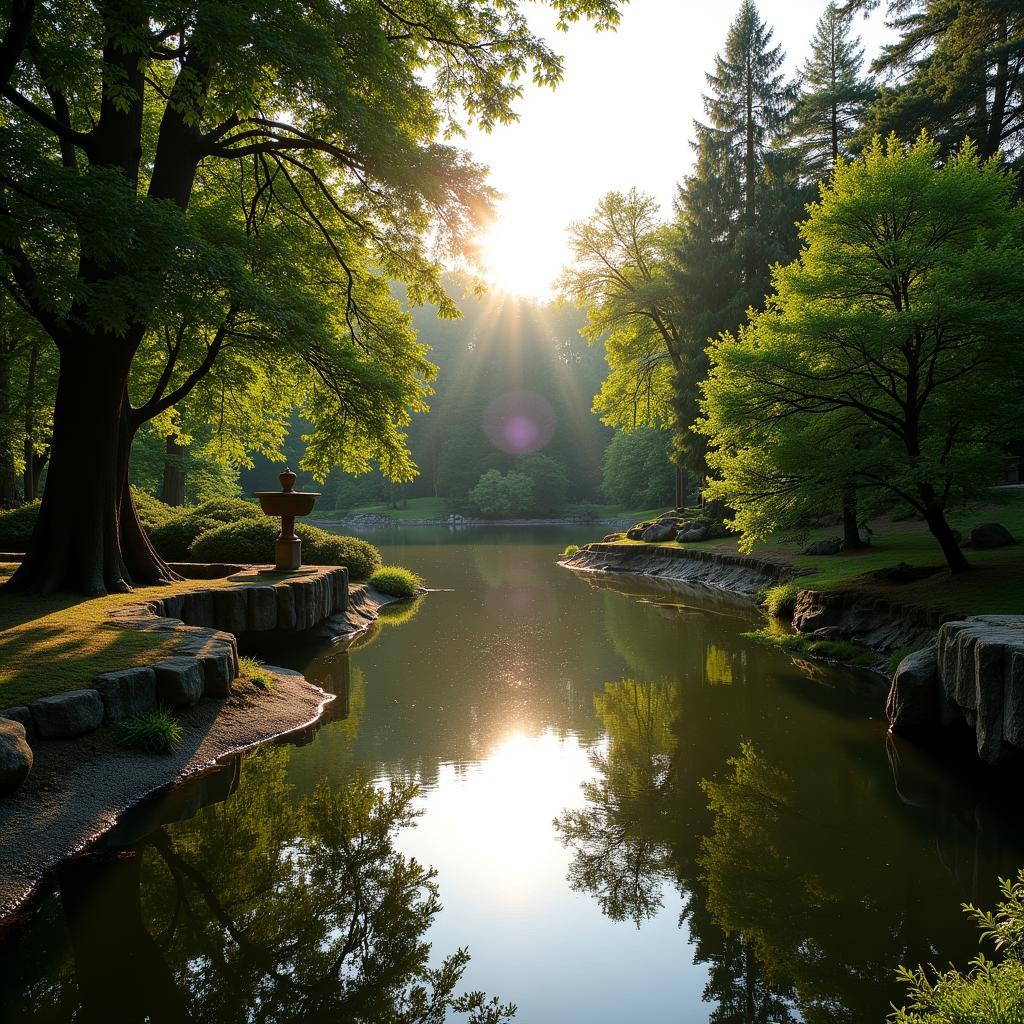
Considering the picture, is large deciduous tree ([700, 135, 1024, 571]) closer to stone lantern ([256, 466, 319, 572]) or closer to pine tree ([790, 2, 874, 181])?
stone lantern ([256, 466, 319, 572])

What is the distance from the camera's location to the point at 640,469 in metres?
58.0

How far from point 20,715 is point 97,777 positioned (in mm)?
663

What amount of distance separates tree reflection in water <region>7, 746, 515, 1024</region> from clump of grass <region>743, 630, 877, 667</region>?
23.4 feet

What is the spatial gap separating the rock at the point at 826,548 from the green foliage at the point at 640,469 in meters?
36.4

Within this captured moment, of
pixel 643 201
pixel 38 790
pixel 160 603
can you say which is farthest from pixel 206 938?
pixel 643 201

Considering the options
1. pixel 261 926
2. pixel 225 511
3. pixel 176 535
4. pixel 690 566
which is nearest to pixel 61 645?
pixel 261 926

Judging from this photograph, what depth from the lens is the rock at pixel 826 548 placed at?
16625 millimetres

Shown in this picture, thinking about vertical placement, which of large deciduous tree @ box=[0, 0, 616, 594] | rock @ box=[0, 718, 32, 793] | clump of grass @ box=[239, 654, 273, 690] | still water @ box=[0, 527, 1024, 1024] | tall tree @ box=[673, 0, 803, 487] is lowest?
still water @ box=[0, 527, 1024, 1024]

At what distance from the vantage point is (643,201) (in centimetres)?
2686

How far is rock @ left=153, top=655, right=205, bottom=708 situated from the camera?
593 cm

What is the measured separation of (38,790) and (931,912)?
538cm

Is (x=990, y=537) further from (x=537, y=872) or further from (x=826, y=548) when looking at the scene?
(x=537, y=872)

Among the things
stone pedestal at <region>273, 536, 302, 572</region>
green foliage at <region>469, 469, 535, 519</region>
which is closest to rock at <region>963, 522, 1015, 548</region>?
stone pedestal at <region>273, 536, 302, 572</region>

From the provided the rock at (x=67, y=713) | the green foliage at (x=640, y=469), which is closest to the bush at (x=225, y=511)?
the rock at (x=67, y=713)
